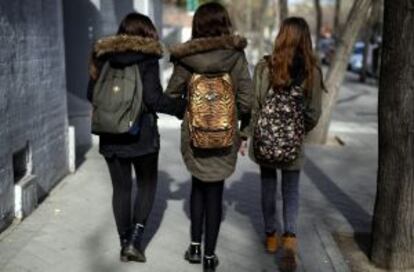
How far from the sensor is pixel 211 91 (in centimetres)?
441

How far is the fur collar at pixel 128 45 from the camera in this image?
4.50 meters

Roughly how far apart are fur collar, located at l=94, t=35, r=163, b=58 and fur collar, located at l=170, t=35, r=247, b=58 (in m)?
0.17

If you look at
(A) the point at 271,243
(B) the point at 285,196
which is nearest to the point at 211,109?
(B) the point at 285,196

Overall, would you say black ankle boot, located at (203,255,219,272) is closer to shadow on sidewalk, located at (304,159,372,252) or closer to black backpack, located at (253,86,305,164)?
black backpack, located at (253,86,305,164)

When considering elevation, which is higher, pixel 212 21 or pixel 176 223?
pixel 212 21

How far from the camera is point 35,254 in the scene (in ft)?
16.6

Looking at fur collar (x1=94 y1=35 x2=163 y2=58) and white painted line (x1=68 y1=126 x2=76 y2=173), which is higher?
fur collar (x1=94 y1=35 x2=163 y2=58)

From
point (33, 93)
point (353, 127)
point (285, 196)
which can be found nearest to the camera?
point (285, 196)

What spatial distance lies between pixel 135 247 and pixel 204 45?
5.35 ft

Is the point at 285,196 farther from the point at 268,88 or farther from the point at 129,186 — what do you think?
the point at 129,186

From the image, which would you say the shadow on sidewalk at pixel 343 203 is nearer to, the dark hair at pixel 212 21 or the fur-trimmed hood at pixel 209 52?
the fur-trimmed hood at pixel 209 52

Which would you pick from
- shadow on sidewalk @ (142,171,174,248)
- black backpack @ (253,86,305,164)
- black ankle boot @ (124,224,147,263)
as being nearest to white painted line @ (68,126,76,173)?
shadow on sidewalk @ (142,171,174,248)

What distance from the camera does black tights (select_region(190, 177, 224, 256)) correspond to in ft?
15.5

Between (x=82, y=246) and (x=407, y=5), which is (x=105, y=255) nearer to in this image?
(x=82, y=246)
